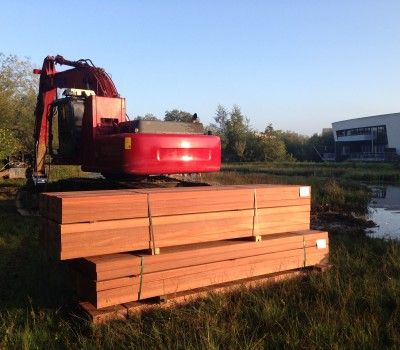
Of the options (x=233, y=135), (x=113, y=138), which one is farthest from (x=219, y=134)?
(x=113, y=138)

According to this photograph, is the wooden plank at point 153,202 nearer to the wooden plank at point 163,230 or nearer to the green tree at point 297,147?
the wooden plank at point 163,230

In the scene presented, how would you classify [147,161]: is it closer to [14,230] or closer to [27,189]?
[14,230]

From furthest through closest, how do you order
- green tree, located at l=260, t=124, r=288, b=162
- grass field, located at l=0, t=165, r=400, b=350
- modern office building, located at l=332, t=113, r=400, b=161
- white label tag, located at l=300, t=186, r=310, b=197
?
green tree, located at l=260, t=124, r=288, b=162
modern office building, located at l=332, t=113, r=400, b=161
white label tag, located at l=300, t=186, r=310, b=197
grass field, located at l=0, t=165, r=400, b=350

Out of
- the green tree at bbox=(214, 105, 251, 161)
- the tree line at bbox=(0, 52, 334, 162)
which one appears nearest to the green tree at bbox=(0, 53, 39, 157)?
the tree line at bbox=(0, 52, 334, 162)

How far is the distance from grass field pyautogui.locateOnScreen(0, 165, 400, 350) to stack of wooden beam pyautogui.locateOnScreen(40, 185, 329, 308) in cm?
26

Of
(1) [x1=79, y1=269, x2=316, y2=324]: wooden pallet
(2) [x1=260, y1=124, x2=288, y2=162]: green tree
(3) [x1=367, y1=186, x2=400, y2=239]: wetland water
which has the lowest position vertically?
(3) [x1=367, y1=186, x2=400, y2=239]: wetland water

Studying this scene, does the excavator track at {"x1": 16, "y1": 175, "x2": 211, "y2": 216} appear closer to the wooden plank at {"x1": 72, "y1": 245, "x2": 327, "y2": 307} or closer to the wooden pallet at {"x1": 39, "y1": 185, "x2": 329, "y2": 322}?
the wooden pallet at {"x1": 39, "y1": 185, "x2": 329, "y2": 322}

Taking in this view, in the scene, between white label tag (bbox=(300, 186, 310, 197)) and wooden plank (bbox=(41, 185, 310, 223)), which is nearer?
wooden plank (bbox=(41, 185, 310, 223))

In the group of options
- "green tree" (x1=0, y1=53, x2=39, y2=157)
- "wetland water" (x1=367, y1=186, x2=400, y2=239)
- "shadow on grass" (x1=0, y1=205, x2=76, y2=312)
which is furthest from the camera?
"green tree" (x1=0, y1=53, x2=39, y2=157)

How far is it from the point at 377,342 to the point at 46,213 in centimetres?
309

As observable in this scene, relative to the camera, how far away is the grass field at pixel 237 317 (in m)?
3.23

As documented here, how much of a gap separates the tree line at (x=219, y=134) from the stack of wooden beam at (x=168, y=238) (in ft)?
9.43

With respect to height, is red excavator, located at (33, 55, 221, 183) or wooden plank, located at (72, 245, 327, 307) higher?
red excavator, located at (33, 55, 221, 183)

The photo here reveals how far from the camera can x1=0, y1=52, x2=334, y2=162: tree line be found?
18875 mm
